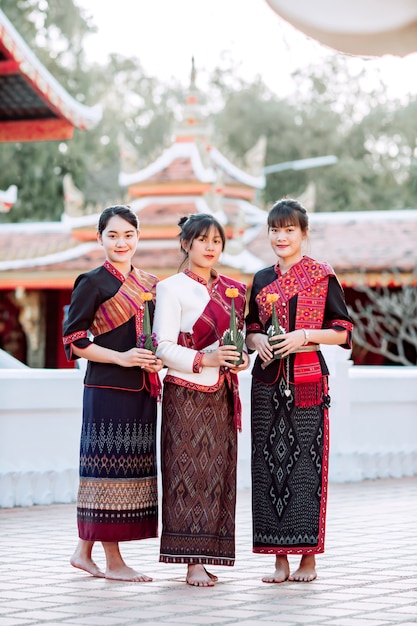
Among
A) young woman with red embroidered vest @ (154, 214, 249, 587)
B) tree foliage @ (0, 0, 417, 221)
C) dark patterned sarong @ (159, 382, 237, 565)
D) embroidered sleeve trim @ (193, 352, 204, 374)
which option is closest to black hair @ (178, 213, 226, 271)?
young woman with red embroidered vest @ (154, 214, 249, 587)

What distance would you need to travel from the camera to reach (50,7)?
2972cm

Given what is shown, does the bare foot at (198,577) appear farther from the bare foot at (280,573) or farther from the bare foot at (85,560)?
the bare foot at (85,560)

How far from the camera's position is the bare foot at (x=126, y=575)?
3.60m

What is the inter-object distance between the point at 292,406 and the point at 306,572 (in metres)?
0.62

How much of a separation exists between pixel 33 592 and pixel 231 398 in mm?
986

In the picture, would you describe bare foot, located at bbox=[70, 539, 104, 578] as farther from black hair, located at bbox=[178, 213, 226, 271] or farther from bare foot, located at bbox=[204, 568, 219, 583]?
black hair, located at bbox=[178, 213, 226, 271]

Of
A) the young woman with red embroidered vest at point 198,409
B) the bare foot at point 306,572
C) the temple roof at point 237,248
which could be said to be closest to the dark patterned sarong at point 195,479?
the young woman with red embroidered vest at point 198,409

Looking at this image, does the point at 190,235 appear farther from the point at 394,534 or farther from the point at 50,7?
the point at 50,7

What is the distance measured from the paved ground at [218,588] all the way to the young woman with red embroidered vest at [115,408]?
0.67 feet

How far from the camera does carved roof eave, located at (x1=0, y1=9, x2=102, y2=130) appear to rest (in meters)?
9.50

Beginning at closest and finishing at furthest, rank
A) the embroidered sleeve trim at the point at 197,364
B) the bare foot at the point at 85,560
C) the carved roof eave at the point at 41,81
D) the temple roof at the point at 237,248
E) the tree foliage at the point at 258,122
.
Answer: the embroidered sleeve trim at the point at 197,364 < the bare foot at the point at 85,560 < the carved roof eave at the point at 41,81 < the temple roof at the point at 237,248 < the tree foliage at the point at 258,122

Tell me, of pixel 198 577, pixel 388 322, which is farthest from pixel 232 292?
pixel 388 322

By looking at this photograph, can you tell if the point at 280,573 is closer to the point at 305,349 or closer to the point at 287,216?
the point at 305,349

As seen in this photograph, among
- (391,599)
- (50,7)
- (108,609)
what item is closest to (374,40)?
(108,609)
